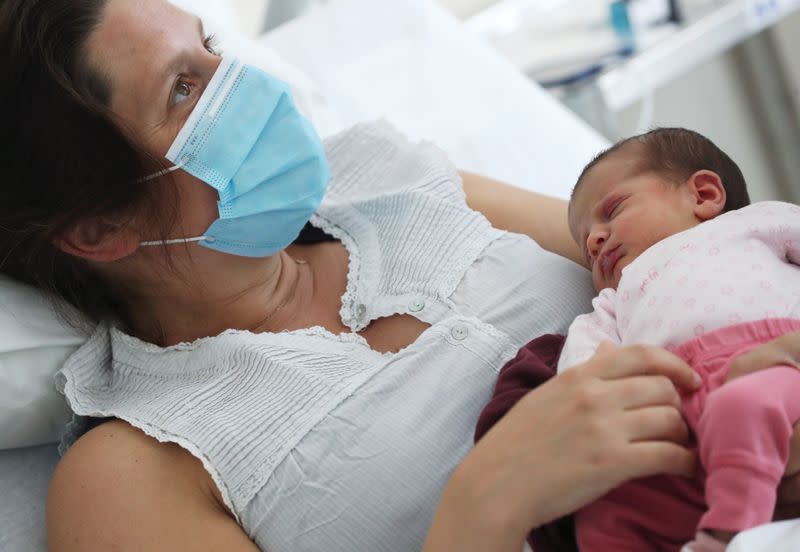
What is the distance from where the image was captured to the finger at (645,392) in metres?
0.89

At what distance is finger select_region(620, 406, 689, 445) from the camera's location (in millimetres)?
871

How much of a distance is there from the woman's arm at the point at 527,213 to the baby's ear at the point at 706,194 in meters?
0.33

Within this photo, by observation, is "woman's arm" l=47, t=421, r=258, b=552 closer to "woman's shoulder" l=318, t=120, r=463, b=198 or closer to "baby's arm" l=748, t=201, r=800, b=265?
"woman's shoulder" l=318, t=120, r=463, b=198

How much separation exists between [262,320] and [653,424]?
78cm

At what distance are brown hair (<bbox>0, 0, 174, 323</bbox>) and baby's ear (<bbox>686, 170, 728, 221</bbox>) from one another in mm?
760

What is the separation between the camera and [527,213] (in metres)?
1.57

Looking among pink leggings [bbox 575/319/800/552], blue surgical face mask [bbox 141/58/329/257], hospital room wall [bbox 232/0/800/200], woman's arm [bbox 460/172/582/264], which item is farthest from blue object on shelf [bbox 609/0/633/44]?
pink leggings [bbox 575/319/800/552]

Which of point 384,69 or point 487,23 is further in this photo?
point 487,23

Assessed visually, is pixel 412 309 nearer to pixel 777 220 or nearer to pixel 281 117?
pixel 281 117

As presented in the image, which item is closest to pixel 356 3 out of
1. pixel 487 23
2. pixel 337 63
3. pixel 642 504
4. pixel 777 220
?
pixel 337 63

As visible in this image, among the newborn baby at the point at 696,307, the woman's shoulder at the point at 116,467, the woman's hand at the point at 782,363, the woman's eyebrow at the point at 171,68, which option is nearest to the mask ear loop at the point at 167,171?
the woman's eyebrow at the point at 171,68

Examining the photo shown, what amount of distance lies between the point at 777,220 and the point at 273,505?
2.41 ft

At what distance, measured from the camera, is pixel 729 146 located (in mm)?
3404

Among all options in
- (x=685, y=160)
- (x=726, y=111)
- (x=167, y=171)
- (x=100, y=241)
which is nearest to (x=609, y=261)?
(x=685, y=160)
